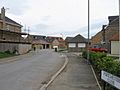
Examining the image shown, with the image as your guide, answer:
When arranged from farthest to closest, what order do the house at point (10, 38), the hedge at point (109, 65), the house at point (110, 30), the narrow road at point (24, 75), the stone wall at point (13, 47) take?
1. the house at point (110, 30)
2. the house at point (10, 38)
3. the stone wall at point (13, 47)
4. the narrow road at point (24, 75)
5. the hedge at point (109, 65)

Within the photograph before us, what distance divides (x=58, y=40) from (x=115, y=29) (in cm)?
9416

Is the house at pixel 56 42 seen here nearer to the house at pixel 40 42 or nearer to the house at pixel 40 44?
the house at pixel 40 42

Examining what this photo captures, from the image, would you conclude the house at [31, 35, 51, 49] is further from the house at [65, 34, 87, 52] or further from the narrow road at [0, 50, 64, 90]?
the narrow road at [0, 50, 64, 90]

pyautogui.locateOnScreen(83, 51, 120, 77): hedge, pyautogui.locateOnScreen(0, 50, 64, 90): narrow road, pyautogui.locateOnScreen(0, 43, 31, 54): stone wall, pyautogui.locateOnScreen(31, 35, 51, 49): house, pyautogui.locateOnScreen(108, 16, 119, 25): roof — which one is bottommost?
pyautogui.locateOnScreen(0, 50, 64, 90): narrow road

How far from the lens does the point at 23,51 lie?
6538 cm

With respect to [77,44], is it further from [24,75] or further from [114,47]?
[24,75]

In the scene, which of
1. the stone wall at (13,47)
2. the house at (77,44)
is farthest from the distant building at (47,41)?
the stone wall at (13,47)

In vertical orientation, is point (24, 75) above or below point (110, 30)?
below

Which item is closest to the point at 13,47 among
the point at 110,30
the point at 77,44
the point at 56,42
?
the point at 110,30

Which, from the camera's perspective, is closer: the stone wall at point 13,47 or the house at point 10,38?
the stone wall at point 13,47

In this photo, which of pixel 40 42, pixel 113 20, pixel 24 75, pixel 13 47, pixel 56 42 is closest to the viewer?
pixel 24 75

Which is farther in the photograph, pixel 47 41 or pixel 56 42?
pixel 56 42

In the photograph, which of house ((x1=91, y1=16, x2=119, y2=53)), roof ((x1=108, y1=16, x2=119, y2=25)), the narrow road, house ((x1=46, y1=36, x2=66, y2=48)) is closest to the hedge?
the narrow road

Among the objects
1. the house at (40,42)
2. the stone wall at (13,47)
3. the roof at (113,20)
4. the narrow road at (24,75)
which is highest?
the roof at (113,20)
